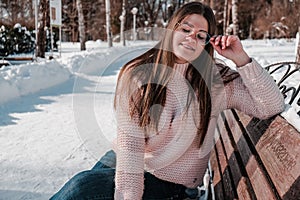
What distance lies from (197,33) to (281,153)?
0.63 m

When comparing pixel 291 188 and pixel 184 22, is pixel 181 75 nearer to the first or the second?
pixel 184 22

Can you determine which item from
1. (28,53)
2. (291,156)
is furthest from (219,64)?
(28,53)

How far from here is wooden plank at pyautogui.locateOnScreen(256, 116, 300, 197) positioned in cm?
114

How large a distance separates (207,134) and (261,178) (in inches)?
14.9

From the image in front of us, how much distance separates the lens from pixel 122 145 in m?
1.49

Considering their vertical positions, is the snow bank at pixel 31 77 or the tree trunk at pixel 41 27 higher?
the tree trunk at pixel 41 27

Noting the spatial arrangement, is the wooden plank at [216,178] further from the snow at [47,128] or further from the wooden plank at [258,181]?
the snow at [47,128]

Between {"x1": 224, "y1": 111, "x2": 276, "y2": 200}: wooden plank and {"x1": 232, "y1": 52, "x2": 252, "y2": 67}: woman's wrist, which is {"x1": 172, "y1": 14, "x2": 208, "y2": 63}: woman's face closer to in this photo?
{"x1": 232, "y1": 52, "x2": 252, "y2": 67}: woman's wrist

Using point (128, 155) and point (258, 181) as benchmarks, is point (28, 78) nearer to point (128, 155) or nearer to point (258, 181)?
point (128, 155)

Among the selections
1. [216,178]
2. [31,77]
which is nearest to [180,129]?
[216,178]

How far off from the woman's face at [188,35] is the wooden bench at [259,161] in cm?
45

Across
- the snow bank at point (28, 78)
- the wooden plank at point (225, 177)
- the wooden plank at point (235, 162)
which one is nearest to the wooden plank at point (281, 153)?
the wooden plank at point (235, 162)

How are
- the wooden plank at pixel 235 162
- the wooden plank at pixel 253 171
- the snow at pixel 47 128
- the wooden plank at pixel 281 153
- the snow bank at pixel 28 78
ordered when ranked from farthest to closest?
the snow bank at pixel 28 78 → the snow at pixel 47 128 → the wooden plank at pixel 235 162 → the wooden plank at pixel 253 171 → the wooden plank at pixel 281 153

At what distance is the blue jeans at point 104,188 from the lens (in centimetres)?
159
